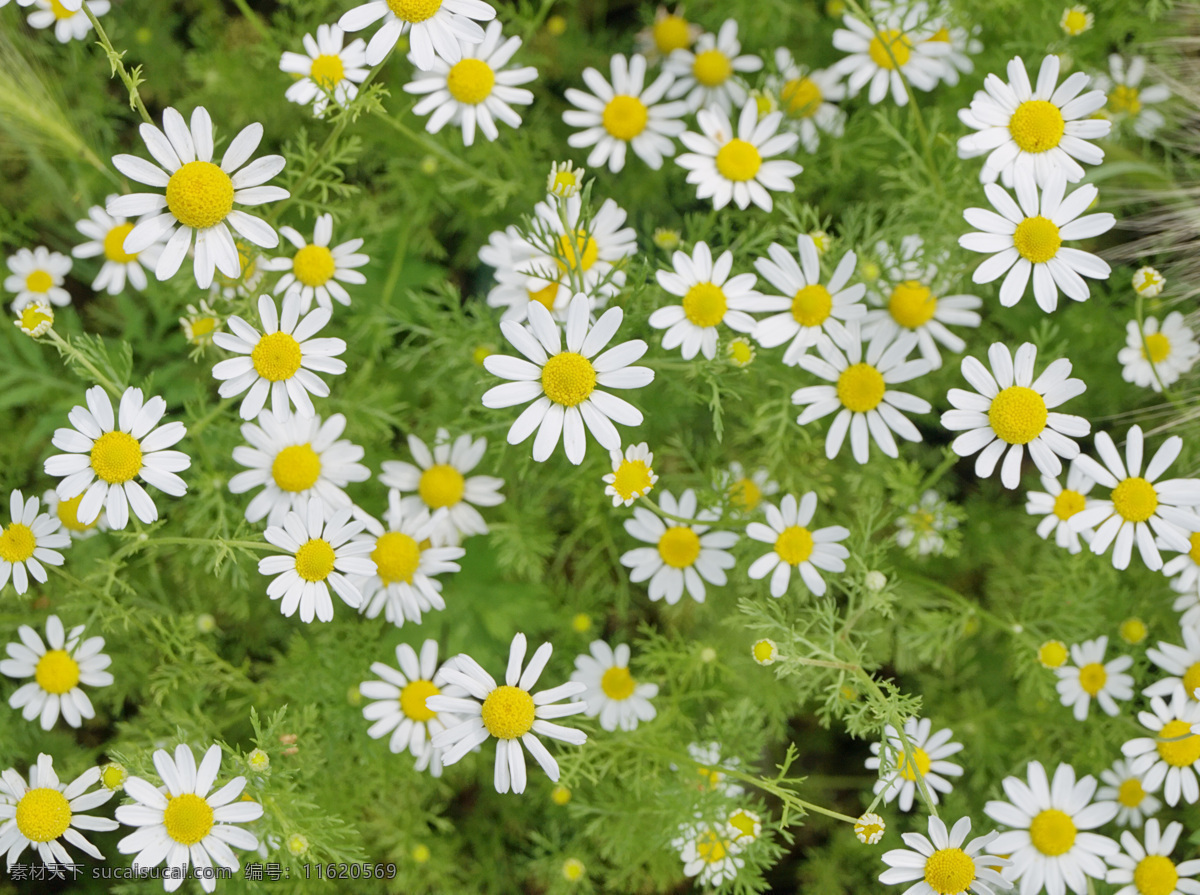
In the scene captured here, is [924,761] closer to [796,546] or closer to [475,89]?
[796,546]

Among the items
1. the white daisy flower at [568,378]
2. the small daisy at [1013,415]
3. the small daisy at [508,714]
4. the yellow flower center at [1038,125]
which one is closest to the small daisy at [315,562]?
the small daisy at [508,714]

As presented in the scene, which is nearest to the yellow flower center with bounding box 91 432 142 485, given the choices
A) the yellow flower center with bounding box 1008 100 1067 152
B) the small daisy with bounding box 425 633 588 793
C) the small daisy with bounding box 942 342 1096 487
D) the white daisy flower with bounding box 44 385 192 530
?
the white daisy flower with bounding box 44 385 192 530

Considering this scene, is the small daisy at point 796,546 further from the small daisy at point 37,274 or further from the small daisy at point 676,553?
the small daisy at point 37,274

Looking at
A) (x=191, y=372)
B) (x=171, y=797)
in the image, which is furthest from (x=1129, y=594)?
(x=191, y=372)

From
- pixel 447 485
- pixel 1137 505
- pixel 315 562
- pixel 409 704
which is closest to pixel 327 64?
pixel 447 485

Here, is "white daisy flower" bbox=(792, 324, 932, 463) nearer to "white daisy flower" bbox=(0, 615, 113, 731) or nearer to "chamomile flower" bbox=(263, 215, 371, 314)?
"chamomile flower" bbox=(263, 215, 371, 314)
